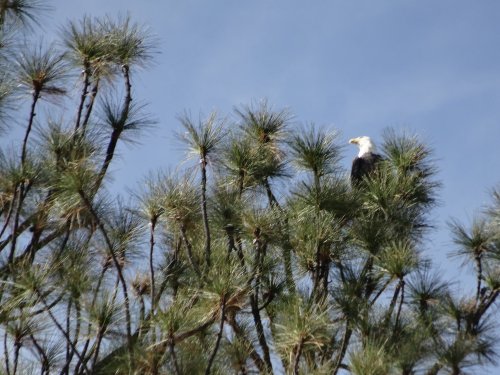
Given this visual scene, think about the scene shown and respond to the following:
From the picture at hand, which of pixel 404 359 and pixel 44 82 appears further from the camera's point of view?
pixel 44 82

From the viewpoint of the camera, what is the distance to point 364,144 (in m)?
6.67

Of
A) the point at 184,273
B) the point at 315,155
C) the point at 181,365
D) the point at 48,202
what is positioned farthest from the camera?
the point at 315,155

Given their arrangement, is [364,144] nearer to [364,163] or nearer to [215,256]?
[364,163]

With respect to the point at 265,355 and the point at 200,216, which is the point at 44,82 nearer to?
the point at 200,216

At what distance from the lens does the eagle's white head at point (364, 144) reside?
6332mm

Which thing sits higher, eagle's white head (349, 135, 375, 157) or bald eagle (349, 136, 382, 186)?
eagle's white head (349, 135, 375, 157)

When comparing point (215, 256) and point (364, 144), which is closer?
point (215, 256)

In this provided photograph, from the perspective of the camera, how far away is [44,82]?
453cm

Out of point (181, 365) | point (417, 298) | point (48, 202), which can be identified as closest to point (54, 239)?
point (48, 202)

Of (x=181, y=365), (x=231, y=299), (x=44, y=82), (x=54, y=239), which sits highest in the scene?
(x=44, y=82)

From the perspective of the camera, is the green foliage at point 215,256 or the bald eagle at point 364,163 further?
the bald eagle at point 364,163

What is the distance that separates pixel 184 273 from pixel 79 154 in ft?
2.16

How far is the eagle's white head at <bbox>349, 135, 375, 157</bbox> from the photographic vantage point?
6332 millimetres

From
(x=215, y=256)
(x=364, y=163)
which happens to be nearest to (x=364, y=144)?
(x=364, y=163)
